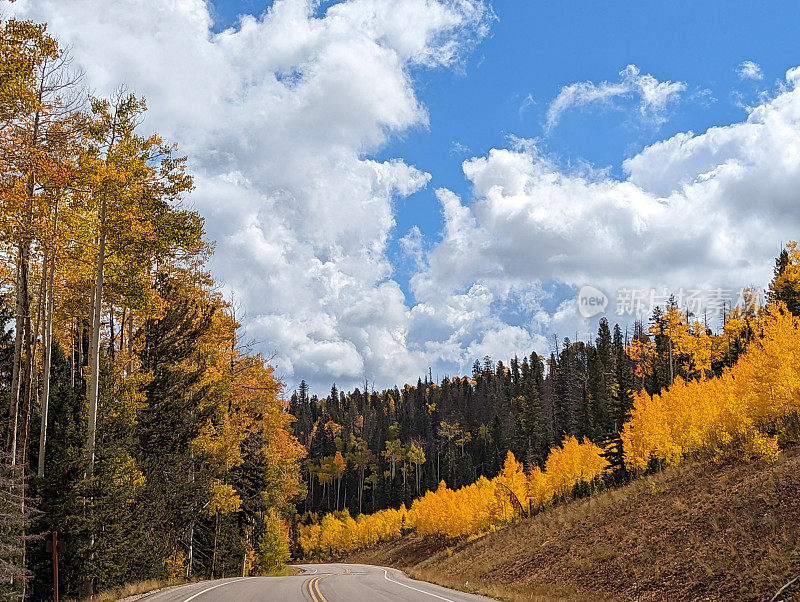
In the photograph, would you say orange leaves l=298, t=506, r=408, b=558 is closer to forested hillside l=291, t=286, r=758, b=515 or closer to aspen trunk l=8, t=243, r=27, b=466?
forested hillside l=291, t=286, r=758, b=515

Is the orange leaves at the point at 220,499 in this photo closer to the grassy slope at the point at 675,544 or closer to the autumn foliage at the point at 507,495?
the grassy slope at the point at 675,544

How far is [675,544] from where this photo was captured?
66.9ft

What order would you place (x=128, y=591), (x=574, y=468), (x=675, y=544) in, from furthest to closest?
(x=574, y=468)
(x=675, y=544)
(x=128, y=591)

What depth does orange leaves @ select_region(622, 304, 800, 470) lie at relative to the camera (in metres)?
27.3

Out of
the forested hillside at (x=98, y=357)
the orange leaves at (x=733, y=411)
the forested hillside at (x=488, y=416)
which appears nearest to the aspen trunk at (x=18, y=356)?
the forested hillside at (x=98, y=357)

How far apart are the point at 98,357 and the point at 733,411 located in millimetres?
27879

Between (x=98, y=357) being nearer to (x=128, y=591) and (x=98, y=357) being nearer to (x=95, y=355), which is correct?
(x=95, y=355)

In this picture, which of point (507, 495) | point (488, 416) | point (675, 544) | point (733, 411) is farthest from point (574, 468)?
point (488, 416)

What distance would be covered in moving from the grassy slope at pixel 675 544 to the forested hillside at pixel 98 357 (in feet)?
38.9

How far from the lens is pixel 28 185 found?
1380 cm

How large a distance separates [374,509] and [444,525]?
62.8 metres

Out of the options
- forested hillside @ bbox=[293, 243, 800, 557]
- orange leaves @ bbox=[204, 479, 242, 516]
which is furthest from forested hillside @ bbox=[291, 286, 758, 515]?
orange leaves @ bbox=[204, 479, 242, 516]

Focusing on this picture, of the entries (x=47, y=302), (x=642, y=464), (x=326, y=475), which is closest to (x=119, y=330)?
(x=47, y=302)

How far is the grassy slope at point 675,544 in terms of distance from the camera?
1616 cm
